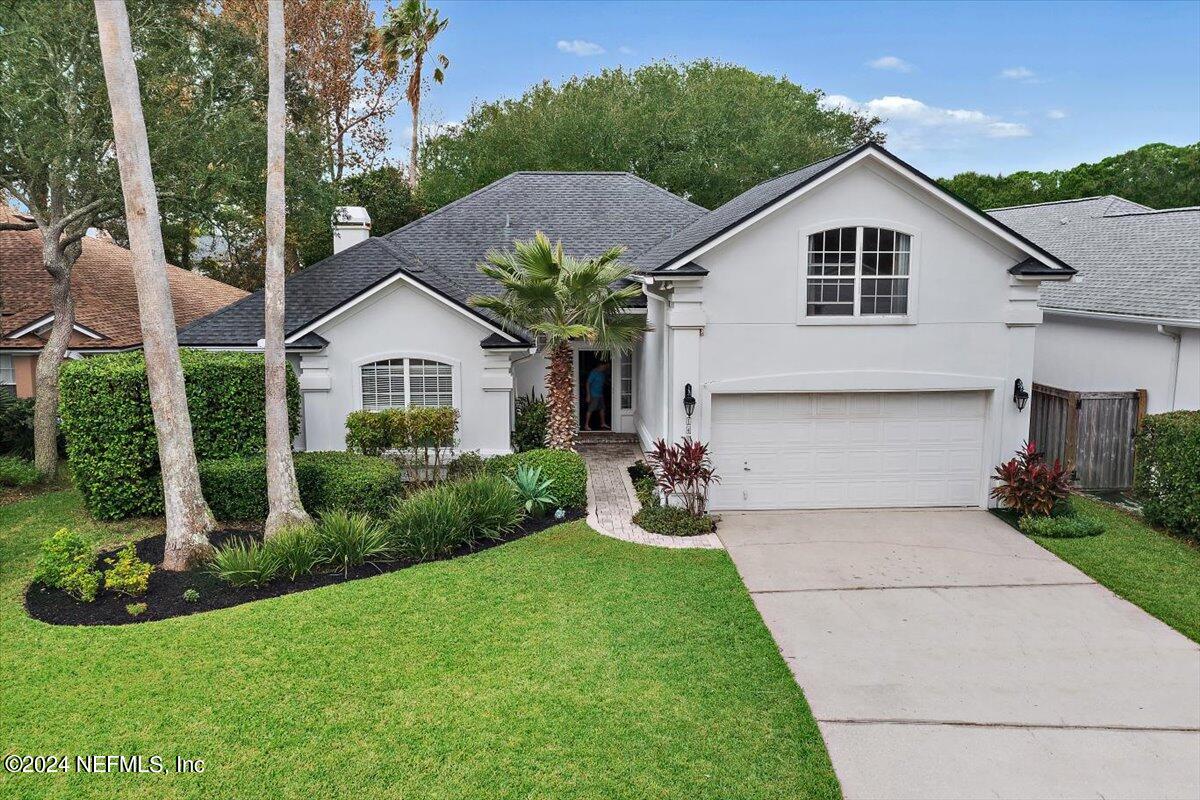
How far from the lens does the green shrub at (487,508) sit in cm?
1219

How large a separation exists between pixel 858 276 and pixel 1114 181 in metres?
39.8

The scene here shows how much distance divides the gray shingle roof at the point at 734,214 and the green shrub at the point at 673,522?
405 centimetres

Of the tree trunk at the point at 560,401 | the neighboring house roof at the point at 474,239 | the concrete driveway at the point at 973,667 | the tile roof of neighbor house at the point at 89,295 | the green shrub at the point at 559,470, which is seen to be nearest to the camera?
the concrete driveway at the point at 973,667

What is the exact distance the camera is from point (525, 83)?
38.2 meters

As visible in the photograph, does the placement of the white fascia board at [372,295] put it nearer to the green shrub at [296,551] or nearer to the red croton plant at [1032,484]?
the green shrub at [296,551]

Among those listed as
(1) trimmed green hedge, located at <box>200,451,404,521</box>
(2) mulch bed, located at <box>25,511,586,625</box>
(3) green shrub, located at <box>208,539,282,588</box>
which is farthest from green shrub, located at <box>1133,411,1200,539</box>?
(3) green shrub, located at <box>208,539,282,588</box>

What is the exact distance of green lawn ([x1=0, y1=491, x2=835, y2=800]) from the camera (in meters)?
6.45

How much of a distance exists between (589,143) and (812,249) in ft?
71.3

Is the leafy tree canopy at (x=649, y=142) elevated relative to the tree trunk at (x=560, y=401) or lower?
elevated

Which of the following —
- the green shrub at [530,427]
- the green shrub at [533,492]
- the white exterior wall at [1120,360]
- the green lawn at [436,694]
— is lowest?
the green lawn at [436,694]

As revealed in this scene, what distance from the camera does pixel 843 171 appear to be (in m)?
12.8

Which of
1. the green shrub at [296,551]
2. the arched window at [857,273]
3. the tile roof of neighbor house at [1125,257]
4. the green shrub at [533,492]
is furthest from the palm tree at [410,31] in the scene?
the tile roof of neighbor house at [1125,257]

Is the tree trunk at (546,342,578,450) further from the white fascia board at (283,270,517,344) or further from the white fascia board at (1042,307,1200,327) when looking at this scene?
the white fascia board at (1042,307,1200,327)

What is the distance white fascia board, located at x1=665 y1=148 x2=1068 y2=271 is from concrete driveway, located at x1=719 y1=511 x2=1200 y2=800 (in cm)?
464
